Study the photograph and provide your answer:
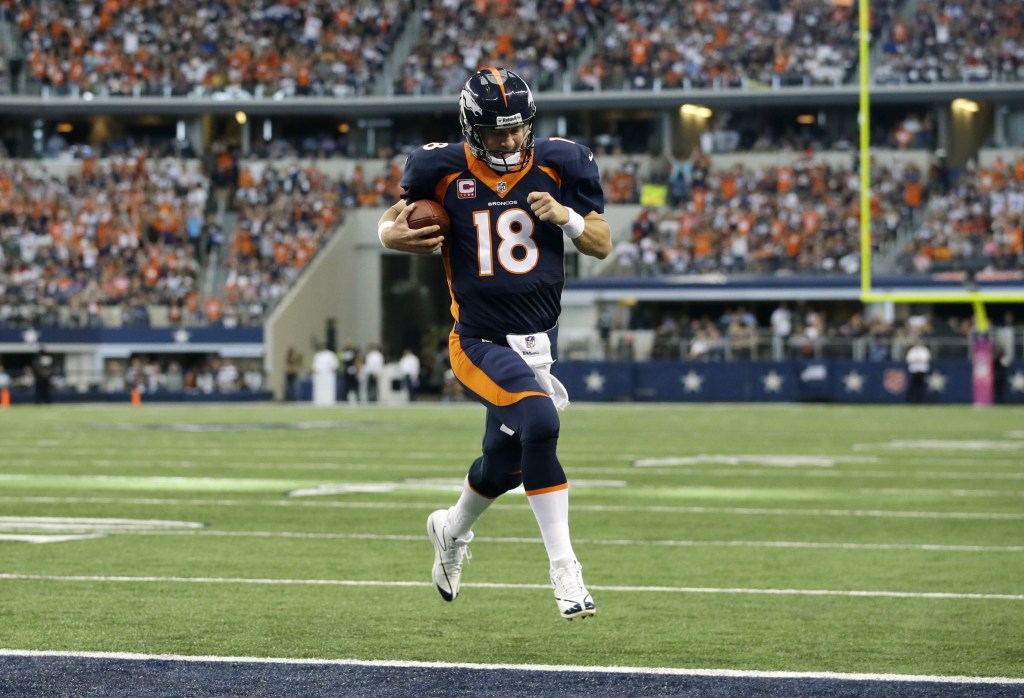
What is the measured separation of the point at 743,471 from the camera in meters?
14.0

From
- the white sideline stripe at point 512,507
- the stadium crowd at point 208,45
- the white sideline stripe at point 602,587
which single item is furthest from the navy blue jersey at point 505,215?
the stadium crowd at point 208,45

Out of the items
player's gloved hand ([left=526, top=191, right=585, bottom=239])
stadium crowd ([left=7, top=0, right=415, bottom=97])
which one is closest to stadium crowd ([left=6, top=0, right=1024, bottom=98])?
stadium crowd ([left=7, top=0, right=415, bottom=97])

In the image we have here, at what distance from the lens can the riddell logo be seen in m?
5.61

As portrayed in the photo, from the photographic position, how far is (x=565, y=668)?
16.8 feet

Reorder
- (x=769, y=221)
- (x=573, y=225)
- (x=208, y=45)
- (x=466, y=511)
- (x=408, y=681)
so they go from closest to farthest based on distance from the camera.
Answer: (x=408, y=681) → (x=573, y=225) → (x=466, y=511) → (x=769, y=221) → (x=208, y=45)

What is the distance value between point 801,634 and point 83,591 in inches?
119

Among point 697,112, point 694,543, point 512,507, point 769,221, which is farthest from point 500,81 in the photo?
point 697,112

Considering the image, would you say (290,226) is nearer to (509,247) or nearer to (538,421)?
(509,247)

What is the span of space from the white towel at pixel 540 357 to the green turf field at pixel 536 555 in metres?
0.88

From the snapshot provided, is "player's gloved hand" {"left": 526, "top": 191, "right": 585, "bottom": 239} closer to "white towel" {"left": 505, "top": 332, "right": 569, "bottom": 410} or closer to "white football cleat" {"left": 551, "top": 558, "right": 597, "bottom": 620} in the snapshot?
"white towel" {"left": 505, "top": 332, "right": 569, "bottom": 410}

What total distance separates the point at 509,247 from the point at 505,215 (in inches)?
4.4

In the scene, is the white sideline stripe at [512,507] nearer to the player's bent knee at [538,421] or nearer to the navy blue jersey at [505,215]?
the navy blue jersey at [505,215]

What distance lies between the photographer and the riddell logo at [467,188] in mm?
5605

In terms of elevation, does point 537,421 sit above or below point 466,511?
above
